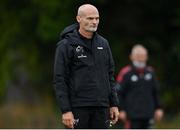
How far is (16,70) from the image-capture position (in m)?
29.5

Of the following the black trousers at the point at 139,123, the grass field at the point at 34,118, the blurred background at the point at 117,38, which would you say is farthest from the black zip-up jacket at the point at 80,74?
the blurred background at the point at 117,38

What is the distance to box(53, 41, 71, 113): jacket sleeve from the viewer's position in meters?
11.0

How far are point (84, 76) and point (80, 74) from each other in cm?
5

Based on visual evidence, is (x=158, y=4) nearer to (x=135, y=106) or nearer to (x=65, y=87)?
(x=135, y=106)

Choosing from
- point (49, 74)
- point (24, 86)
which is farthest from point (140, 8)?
point (24, 86)

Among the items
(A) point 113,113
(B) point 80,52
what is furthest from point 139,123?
(B) point 80,52

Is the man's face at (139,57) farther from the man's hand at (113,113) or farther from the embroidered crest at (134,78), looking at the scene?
the man's hand at (113,113)

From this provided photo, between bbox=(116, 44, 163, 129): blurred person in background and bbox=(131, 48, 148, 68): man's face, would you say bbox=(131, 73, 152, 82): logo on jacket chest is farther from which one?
bbox=(131, 48, 148, 68): man's face

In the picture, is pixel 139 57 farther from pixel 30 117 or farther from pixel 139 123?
pixel 30 117

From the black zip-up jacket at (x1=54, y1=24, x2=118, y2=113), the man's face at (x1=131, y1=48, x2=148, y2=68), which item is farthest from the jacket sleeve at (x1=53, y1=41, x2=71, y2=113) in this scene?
the man's face at (x1=131, y1=48, x2=148, y2=68)

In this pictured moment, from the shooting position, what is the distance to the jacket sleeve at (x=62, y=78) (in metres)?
11.0

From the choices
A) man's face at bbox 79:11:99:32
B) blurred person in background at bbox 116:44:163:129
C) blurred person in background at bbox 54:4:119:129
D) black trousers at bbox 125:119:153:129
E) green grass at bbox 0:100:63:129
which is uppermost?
man's face at bbox 79:11:99:32

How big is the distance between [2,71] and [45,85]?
99.5 inches

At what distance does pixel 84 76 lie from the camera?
1117cm
